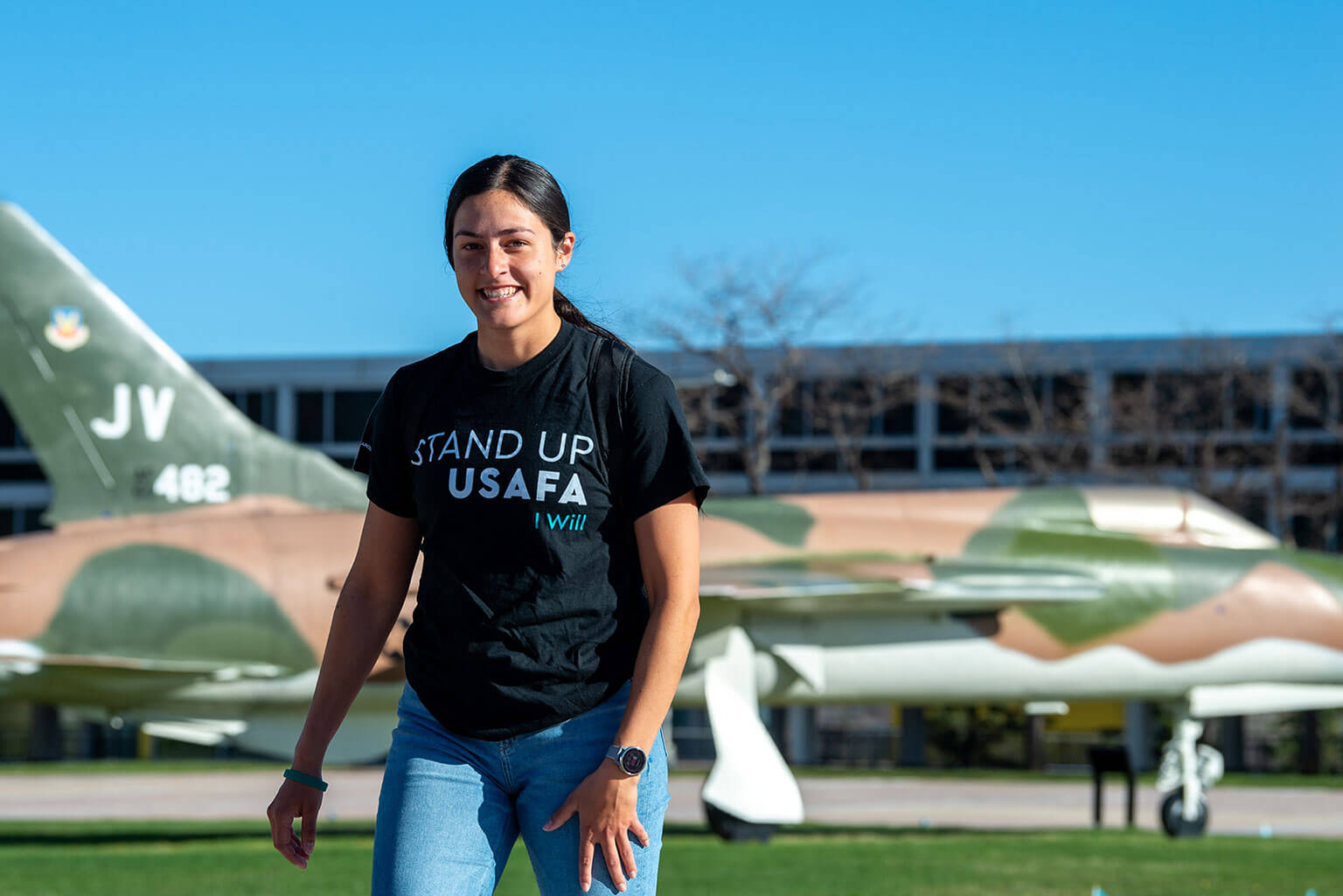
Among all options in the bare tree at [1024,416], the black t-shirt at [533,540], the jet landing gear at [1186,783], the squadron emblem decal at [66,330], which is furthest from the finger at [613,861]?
the bare tree at [1024,416]

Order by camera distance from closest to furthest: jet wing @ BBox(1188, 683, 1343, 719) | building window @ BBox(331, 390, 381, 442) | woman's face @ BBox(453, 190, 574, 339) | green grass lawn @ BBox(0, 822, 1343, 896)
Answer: woman's face @ BBox(453, 190, 574, 339), green grass lawn @ BBox(0, 822, 1343, 896), jet wing @ BBox(1188, 683, 1343, 719), building window @ BBox(331, 390, 381, 442)

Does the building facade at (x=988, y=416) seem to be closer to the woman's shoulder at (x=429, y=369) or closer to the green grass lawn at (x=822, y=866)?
the green grass lawn at (x=822, y=866)

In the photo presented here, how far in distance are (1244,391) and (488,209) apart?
3300 centimetres

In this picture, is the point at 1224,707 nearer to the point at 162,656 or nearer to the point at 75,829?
the point at 162,656

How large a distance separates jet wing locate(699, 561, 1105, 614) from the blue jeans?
11.0m

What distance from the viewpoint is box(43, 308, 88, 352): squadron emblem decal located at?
14062mm

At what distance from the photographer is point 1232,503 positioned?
31375 mm

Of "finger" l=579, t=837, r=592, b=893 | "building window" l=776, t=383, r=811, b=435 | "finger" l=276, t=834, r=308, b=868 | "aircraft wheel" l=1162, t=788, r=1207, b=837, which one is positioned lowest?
"aircraft wheel" l=1162, t=788, r=1207, b=837

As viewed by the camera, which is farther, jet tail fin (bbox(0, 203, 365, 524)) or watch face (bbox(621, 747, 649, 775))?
jet tail fin (bbox(0, 203, 365, 524))

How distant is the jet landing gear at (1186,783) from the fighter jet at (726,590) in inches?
1.1

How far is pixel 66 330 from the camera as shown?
14094mm

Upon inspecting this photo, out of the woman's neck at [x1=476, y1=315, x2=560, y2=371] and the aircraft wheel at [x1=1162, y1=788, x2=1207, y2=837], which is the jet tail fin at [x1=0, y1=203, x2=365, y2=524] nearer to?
the aircraft wheel at [x1=1162, y1=788, x2=1207, y2=837]

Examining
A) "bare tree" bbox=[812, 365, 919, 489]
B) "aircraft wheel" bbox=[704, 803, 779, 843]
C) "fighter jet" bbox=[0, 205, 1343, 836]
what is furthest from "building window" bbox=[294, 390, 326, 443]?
"aircraft wheel" bbox=[704, 803, 779, 843]

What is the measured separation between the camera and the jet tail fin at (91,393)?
14.0m
